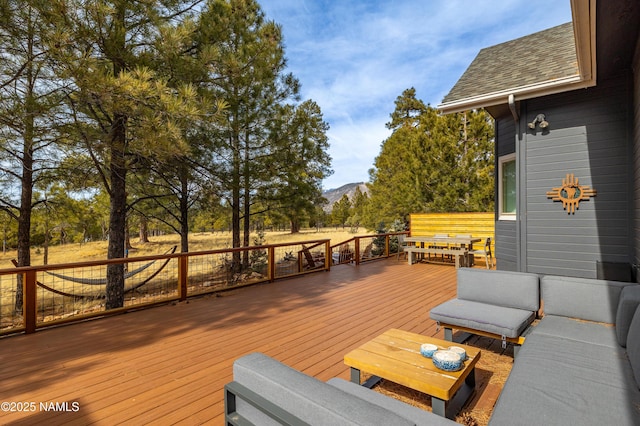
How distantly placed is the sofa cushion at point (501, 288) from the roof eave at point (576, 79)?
225 cm

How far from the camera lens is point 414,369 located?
2.02 metres

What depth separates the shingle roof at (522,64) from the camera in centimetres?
434

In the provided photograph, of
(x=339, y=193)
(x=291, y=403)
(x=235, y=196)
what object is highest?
(x=339, y=193)

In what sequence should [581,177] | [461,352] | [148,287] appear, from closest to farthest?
[461,352] → [581,177] → [148,287]

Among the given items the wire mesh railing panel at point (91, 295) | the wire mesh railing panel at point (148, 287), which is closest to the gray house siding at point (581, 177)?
the wire mesh railing panel at point (91, 295)

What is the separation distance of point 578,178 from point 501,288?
2301 mm

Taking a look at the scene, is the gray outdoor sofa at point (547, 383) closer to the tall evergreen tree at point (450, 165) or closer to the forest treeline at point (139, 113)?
the forest treeline at point (139, 113)

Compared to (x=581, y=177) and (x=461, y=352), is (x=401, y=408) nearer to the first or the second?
(x=461, y=352)

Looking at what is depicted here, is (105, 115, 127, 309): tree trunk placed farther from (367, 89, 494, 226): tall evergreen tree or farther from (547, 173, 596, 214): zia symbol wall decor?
(367, 89, 494, 226): tall evergreen tree

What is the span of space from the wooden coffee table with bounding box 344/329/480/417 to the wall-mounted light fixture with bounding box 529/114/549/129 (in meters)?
3.77

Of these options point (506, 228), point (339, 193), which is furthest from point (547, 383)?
point (339, 193)

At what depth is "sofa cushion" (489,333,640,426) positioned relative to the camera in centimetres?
143

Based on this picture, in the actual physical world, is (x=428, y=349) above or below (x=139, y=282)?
above

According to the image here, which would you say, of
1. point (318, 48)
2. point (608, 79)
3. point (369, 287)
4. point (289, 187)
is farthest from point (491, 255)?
point (318, 48)
